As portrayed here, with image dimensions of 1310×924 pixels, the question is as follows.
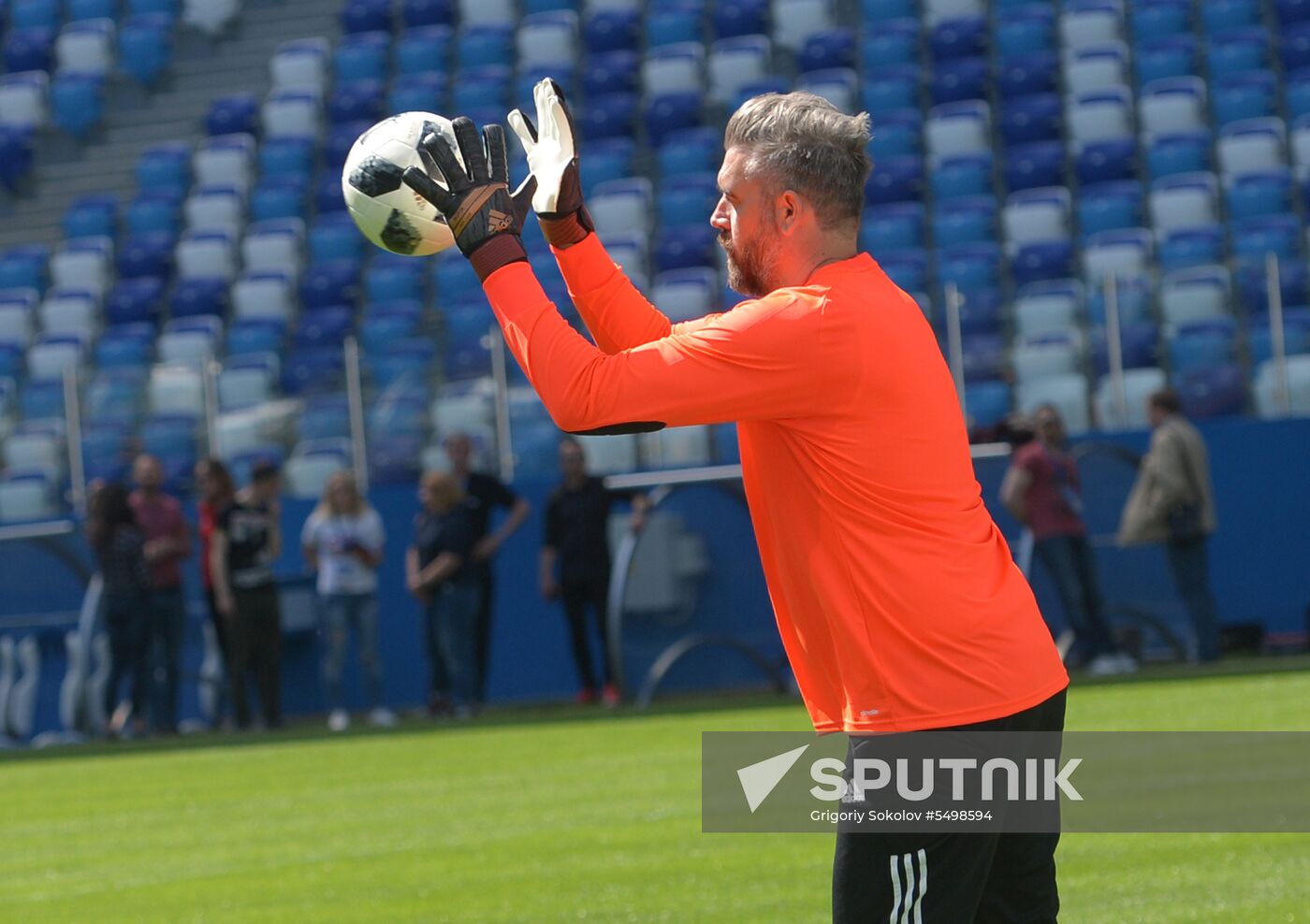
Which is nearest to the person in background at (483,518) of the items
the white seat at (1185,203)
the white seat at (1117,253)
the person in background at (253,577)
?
the person in background at (253,577)

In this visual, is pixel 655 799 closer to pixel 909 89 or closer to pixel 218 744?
pixel 218 744

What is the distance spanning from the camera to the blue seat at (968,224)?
69.4 feet

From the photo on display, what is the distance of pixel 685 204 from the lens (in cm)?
2280

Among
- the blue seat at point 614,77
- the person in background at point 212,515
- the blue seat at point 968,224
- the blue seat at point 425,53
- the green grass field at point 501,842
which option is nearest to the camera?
the green grass field at point 501,842

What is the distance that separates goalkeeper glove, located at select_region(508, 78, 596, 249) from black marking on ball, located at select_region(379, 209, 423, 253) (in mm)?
434

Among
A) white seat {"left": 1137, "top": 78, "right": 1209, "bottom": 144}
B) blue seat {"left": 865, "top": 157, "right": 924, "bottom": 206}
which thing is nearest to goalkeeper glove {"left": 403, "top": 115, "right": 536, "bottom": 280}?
blue seat {"left": 865, "top": 157, "right": 924, "bottom": 206}

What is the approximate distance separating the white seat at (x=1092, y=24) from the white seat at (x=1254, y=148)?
309 cm

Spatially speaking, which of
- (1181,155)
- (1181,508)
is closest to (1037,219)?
(1181,155)

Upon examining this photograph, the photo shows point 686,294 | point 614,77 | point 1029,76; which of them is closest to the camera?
point 686,294

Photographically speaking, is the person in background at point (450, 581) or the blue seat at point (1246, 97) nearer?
the person in background at point (450, 581)

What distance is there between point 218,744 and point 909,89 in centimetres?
1253

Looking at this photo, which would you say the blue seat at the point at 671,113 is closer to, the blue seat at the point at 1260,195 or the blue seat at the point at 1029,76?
the blue seat at the point at 1029,76

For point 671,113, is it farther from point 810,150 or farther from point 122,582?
point 810,150

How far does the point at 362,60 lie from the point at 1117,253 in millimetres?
11673
